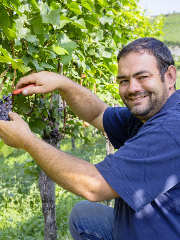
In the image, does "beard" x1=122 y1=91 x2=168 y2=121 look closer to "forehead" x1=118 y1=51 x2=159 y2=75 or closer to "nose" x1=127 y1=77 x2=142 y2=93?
"nose" x1=127 y1=77 x2=142 y2=93

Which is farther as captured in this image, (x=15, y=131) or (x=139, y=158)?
(x=15, y=131)

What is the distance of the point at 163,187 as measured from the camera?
1.46 m

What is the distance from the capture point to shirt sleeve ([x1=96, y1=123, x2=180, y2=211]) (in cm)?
143

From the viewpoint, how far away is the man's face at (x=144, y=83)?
70.2 inches

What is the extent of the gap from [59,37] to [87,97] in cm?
64

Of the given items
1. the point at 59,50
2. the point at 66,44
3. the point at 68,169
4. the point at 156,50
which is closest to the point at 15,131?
the point at 68,169

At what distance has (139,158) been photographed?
1430 mm

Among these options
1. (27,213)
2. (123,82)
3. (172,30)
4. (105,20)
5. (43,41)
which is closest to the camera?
(43,41)

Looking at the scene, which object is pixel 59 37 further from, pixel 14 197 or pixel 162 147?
pixel 14 197

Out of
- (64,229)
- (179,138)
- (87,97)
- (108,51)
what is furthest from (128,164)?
(64,229)

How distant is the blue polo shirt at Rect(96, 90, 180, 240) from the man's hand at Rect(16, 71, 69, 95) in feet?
2.27

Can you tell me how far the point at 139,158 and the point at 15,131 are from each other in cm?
67

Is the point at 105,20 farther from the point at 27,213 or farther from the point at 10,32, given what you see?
the point at 27,213

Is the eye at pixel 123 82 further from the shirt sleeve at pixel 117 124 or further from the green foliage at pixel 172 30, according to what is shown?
the green foliage at pixel 172 30
